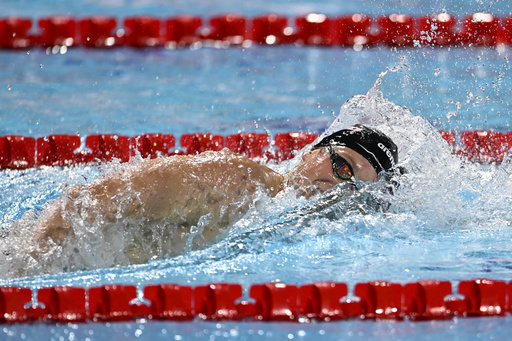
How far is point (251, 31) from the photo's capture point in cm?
525

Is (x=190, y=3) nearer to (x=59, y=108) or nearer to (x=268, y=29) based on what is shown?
(x=268, y=29)

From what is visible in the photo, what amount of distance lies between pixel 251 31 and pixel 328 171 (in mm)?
3012

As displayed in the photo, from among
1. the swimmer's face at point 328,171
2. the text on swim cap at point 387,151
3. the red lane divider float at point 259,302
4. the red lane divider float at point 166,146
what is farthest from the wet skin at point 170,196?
the red lane divider float at point 166,146

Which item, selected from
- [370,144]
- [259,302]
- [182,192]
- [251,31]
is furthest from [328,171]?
[251,31]

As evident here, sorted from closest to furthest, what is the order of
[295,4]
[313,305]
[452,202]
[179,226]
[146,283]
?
[313,305]
[146,283]
[179,226]
[452,202]
[295,4]

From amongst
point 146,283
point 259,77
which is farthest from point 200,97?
point 146,283

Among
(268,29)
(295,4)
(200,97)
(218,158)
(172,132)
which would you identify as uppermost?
(295,4)

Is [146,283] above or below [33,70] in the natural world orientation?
below

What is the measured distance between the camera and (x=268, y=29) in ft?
17.2

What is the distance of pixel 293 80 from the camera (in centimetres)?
482

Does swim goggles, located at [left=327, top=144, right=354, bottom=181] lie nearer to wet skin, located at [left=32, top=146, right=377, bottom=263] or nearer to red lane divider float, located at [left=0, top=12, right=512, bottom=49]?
wet skin, located at [left=32, top=146, right=377, bottom=263]

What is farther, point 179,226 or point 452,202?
point 452,202

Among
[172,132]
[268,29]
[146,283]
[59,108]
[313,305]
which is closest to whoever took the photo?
[313,305]

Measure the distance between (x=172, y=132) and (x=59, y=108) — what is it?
0.78 m
